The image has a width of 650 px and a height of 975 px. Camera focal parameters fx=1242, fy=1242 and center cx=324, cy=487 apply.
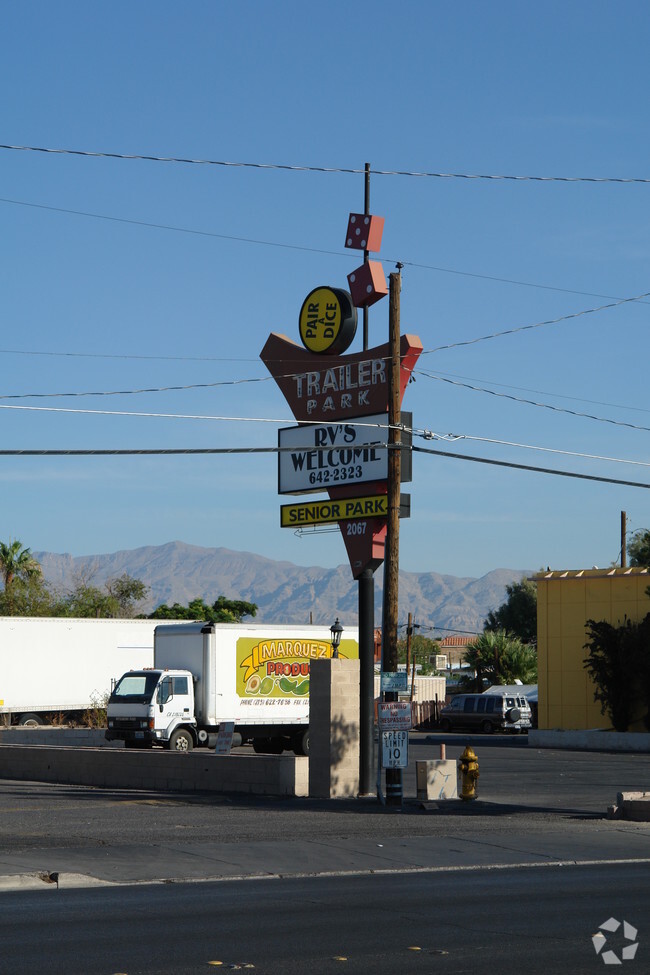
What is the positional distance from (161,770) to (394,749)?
6.10 meters

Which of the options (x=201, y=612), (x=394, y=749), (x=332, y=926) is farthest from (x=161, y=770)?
(x=201, y=612)

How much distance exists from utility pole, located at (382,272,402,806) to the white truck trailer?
21520mm

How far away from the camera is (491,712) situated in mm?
56250

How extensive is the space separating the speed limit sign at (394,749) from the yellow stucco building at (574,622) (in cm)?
2680

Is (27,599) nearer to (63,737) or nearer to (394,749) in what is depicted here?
(63,737)

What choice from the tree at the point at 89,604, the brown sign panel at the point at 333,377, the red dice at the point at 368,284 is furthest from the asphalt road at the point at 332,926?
the tree at the point at 89,604

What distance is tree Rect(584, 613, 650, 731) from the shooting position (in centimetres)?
4534

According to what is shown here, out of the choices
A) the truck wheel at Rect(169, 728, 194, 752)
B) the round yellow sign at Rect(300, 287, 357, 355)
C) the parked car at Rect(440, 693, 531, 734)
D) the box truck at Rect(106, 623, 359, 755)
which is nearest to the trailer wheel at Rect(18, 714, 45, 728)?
the box truck at Rect(106, 623, 359, 755)

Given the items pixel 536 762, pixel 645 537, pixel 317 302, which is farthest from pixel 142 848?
pixel 645 537

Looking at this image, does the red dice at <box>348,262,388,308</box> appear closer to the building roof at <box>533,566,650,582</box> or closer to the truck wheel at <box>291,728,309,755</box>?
the truck wheel at <box>291,728,309,755</box>

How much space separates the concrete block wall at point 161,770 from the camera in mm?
24531

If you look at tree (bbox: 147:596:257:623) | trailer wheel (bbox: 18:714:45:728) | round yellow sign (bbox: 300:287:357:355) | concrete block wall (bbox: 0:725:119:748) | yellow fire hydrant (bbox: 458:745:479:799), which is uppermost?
round yellow sign (bbox: 300:287:357:355)

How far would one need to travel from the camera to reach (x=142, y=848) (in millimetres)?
16391

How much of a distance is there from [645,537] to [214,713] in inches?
1077
